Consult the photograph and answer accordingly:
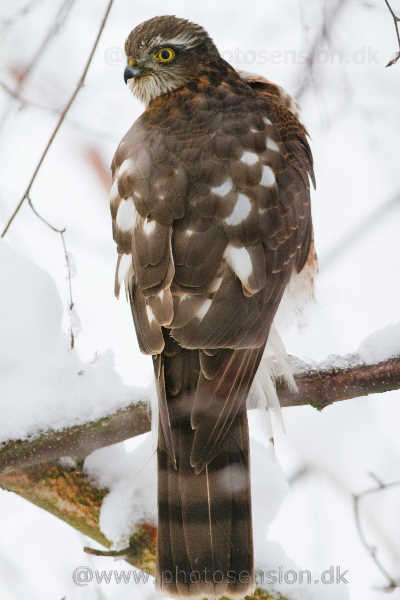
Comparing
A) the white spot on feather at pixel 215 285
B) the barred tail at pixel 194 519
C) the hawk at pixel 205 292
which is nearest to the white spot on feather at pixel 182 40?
the hawk at pixel 205 292

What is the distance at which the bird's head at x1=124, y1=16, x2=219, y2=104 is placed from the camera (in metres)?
3.18

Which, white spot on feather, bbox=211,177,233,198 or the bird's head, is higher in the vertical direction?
the bird's head

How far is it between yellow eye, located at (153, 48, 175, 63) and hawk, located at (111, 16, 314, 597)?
1.57 ft

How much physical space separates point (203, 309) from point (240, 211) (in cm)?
42

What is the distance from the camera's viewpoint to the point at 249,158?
2.75 m

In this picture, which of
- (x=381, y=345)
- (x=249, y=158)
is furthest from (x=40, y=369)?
(x=381, y=345)

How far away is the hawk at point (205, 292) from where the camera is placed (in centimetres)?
242

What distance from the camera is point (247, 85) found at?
3346mm

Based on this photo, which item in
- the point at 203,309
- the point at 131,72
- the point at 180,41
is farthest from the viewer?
the point at 180,41

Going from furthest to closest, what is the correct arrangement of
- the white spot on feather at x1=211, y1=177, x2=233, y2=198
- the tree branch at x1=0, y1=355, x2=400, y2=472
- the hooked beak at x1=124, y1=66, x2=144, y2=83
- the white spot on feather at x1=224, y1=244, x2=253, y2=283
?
the hooked beak at x1=124, y1=66, x2=144, y2=83 < the white spot on feather at x1=211, y1=177, x2=233, y2=198 < the white spot on feather at x1=224, y1=244, x2=253, y2=283 < the tree branch at x1=0, y1=355, x2=400, y2=472

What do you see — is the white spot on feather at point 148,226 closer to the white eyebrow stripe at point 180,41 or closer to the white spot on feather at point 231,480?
the white spot on feather at point 231,480

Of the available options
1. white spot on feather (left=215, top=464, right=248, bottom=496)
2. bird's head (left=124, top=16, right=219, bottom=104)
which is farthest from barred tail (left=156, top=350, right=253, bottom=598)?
bird's head (left=124, top=16, right=219, bottom=104)

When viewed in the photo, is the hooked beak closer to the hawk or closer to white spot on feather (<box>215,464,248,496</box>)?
the hawk

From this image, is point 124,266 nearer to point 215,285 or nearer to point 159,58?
point 215,285
